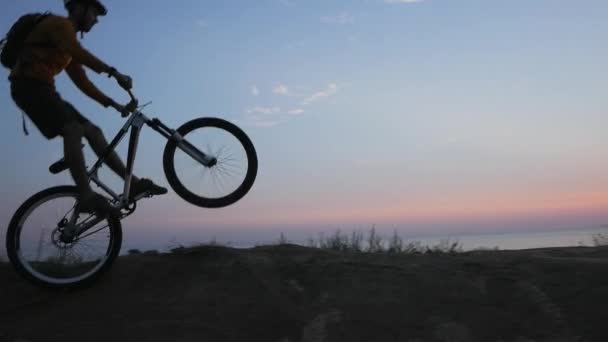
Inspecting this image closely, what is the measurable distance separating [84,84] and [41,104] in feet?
1.68

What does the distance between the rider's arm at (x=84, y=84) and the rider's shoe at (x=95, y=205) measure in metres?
0.82

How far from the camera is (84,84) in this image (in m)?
4.71

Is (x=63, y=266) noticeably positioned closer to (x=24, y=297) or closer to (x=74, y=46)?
(x=24, y=297)

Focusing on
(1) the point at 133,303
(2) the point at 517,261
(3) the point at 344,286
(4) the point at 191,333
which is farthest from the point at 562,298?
(1) the point at 133,303

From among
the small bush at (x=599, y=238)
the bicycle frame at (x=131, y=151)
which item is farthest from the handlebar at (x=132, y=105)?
the small bush at (x=599, y=238)

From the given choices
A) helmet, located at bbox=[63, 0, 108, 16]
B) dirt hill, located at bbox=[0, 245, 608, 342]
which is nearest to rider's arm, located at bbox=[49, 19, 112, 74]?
helmet, located at bbox=[63, 0, 108, 16]

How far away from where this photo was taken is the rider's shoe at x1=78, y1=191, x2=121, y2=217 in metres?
4.35

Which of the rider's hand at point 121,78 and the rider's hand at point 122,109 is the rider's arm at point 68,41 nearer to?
the rider's hand at point 121,78

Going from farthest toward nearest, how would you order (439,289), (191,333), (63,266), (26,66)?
(63,266)
(26,66)
(439,289)
(191,333)

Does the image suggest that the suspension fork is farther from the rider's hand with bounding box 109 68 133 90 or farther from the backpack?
the backpack

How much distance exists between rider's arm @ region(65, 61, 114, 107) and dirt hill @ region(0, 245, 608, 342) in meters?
1.46

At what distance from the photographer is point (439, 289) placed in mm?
3998

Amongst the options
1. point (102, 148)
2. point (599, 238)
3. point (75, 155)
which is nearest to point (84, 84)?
point (102, 148)

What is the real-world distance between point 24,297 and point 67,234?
0.61 metres
